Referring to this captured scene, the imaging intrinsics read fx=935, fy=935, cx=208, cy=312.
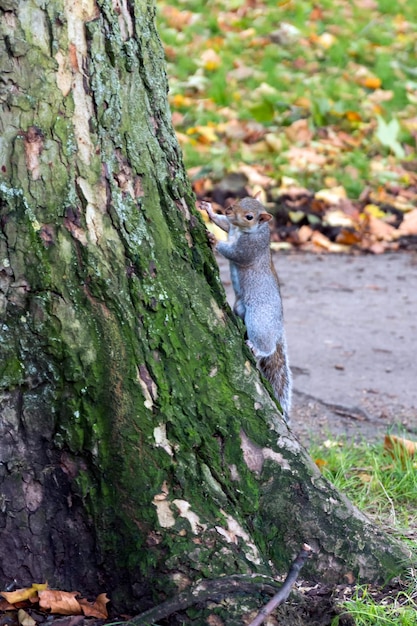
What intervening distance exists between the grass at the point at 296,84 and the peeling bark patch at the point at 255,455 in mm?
4970

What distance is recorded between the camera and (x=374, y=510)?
318 cm

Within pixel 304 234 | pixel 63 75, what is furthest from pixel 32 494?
pixel 304 234

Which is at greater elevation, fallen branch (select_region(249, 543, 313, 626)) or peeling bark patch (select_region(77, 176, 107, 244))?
peeling bark patch (select_region(77, 176, 107, 244))

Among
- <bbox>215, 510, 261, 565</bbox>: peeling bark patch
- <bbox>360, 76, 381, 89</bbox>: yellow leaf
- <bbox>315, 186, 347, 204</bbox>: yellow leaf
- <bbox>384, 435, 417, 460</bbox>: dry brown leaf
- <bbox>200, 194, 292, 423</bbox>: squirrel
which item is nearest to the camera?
<bbox>215, 510, 261, 565</bbox>: peeling bark patch

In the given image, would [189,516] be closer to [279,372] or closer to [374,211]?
[279,372]

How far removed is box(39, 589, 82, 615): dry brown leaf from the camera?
229 cm

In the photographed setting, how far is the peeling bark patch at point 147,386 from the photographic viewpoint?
2.29m

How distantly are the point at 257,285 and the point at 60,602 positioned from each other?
1.49 metres

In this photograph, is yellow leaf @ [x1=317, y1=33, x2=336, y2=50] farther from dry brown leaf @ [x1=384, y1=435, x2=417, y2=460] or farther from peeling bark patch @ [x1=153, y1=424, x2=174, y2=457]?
peeling bark patch @ [x1=153, y1=424, x2=174, y2=457]

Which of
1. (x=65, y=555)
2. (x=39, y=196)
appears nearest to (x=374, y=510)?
(x=65, y=555)

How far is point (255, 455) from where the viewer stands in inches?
96.6

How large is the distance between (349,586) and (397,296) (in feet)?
11.4

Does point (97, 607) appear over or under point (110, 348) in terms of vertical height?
under

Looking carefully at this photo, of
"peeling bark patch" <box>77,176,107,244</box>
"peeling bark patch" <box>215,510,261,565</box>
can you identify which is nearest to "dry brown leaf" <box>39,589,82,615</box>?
"peeling bark patch" <box>215,510,261,565</box>
